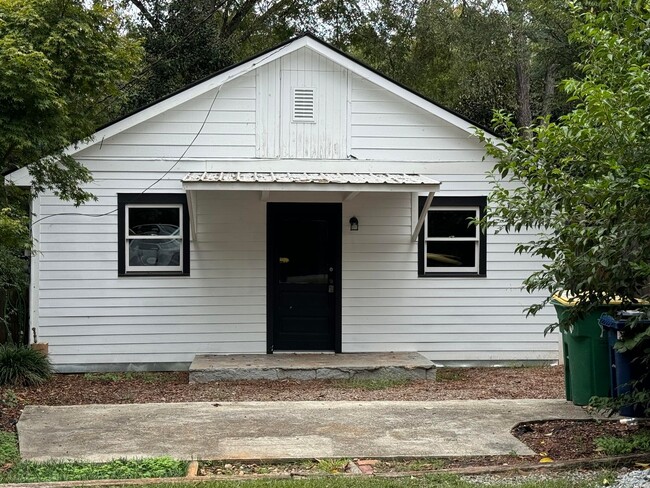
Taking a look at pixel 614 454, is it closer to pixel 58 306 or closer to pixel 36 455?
pixel 36 455

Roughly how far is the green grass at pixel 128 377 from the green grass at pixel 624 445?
244 inches

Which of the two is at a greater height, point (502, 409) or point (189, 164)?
point (189, 164)

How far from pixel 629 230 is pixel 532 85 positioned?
692 inches

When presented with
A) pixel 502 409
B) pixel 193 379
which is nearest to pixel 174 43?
pixel 193 379

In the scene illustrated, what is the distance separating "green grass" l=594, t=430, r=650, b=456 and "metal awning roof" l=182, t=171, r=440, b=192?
180 inches

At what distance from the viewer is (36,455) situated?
20.5ft

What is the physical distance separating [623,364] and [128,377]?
6701 mm

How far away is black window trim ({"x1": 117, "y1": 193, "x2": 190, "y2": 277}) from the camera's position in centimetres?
1135

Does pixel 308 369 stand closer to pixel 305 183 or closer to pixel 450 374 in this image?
pixel 450 374

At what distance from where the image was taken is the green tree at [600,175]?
5648mm

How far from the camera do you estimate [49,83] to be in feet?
26.0

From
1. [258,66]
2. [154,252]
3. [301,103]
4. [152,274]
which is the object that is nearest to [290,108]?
[301,103]

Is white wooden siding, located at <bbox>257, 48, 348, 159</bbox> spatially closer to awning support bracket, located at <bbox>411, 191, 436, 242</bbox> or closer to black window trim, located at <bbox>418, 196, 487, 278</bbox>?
awning support bracket, located at <bbox>411, 191, 436, 242</bbox>

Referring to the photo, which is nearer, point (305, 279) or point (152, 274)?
point (152, 274)
